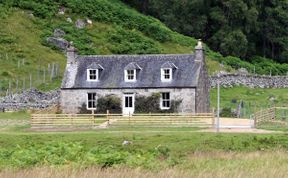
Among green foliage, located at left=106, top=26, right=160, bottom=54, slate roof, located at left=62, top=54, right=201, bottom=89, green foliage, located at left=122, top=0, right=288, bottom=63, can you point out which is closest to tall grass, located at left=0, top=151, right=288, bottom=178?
slate roof, located at left=62, top=54, right=201, bottom=89

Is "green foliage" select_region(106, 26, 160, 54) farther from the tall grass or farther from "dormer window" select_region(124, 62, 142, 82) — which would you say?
the tall grass

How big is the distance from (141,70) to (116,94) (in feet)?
9.82

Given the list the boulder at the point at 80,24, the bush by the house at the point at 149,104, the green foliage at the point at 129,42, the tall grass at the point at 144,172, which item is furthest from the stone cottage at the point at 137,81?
the tall grass at the point at 144,172

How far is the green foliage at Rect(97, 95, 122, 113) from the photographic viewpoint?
58.8 meters

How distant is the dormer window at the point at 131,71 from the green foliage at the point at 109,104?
1967 mm

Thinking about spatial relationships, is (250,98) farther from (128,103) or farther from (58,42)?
(58,42)

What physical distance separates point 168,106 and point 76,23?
30.0 metres

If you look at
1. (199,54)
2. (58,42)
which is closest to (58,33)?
(58,42)

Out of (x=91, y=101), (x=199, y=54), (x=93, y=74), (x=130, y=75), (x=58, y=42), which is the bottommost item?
(x=91, y=101)

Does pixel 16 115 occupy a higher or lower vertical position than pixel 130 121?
higher

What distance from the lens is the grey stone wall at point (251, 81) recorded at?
7731 cm

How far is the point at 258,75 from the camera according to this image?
82.8m

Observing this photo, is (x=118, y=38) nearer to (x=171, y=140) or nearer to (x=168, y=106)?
(x=168, y=106)

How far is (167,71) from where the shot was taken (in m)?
58.9
